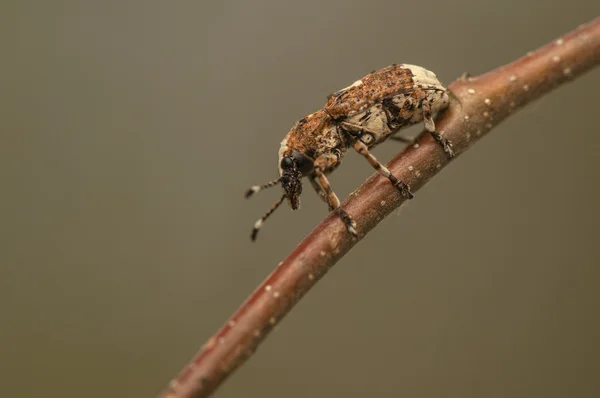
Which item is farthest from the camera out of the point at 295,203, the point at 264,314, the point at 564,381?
the point at 564,381

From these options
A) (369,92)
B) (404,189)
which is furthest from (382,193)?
(369,92)

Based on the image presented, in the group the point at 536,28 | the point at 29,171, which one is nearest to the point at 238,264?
the point at 29,171

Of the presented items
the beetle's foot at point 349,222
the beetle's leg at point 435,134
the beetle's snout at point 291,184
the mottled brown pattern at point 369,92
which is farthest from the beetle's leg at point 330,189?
the beetle's leg at point 435,134

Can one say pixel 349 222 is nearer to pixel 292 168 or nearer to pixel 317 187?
pixel 292 168

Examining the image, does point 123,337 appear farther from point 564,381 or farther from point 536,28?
point 536,28

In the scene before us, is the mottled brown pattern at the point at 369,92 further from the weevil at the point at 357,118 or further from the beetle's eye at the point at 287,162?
the beetle's eye at the point at 287,162

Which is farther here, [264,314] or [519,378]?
[519,378]
